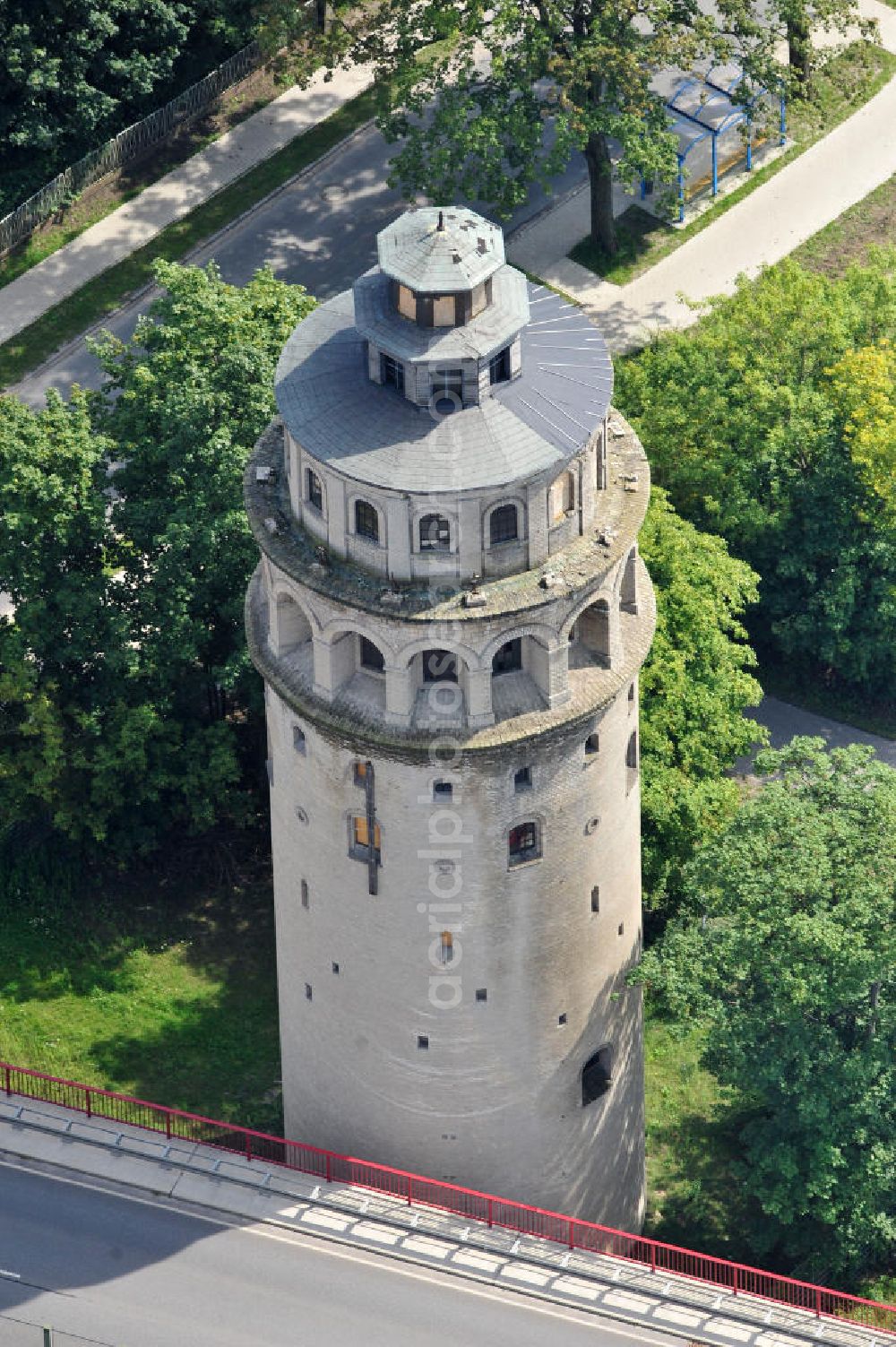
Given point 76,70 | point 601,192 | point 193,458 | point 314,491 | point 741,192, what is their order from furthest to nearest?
1. point 741,192
2. point 76,70
3. point 601,192
4. point 193,458
5. point 314,491

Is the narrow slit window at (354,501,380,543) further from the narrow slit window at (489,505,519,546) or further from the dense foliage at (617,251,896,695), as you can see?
the dense foliage at (617,251,896,695)

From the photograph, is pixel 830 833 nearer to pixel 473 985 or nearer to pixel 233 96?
pixel 473 985

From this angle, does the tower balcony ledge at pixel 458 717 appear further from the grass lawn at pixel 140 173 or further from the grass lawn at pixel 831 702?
the grass lawn at pixel 140 173

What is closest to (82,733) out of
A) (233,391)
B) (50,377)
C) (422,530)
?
(233,391)

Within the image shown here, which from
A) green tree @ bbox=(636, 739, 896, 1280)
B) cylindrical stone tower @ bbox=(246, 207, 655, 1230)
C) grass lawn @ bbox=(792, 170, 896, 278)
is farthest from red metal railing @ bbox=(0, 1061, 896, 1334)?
grass lawn @ bbox=(792, 170, 896, 278)

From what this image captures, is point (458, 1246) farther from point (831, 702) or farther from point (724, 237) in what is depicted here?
point (724, 237)

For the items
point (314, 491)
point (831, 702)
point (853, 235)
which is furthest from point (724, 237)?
point (314, 491)

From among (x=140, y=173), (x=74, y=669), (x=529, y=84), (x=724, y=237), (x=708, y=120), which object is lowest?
Result: (x=74, y=669)
